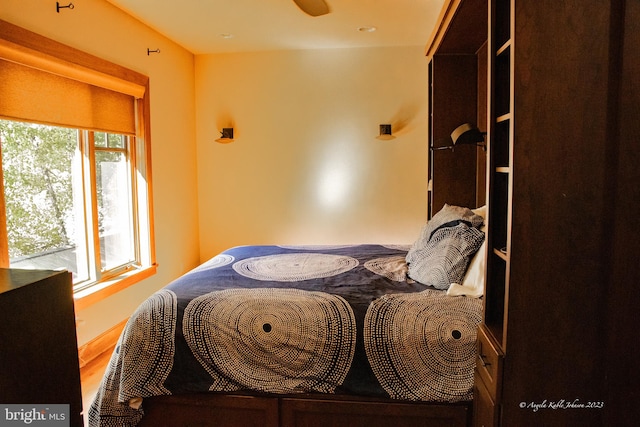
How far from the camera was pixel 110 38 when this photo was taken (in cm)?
306

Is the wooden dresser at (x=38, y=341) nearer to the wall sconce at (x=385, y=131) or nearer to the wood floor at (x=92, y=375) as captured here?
the wood floor at (x=92, y=375)

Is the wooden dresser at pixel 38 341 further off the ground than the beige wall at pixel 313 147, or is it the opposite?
the beige wall at pixel 313 147

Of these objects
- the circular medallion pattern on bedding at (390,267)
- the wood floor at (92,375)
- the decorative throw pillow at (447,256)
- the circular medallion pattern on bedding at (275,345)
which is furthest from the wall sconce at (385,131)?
the wood floor at (92,375)

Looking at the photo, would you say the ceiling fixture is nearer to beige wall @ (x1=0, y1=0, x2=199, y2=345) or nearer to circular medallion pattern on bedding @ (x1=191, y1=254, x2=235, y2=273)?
beige wall @ (x1=0, y1=0, x2=199, y2=345)

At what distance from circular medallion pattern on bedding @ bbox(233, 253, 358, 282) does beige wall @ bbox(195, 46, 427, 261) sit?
Result: 4.88 feet

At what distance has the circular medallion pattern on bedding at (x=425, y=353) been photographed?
5.52 ft

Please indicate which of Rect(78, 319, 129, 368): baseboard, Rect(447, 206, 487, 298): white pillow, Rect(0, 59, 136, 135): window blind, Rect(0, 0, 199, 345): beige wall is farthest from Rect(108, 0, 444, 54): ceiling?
Rect(78, 319, 129, 368): baseboard

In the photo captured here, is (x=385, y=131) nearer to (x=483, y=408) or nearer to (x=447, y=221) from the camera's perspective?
(x=447, y=221)

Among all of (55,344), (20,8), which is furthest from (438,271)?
(20,8)

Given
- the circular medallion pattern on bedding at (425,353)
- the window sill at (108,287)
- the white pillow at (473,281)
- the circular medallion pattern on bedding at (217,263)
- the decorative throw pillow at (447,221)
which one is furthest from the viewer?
the window sill at (108,287)

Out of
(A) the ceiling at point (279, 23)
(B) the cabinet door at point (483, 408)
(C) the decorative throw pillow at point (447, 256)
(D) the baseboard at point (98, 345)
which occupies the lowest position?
(D) the baseboard at point (98, 345)

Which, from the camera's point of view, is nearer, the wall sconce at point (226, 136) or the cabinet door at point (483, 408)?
the cabinet door at point (483, 408)

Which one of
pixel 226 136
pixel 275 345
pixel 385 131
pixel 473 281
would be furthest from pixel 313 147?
pixel 275 345

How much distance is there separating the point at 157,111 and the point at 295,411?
2.90 m
